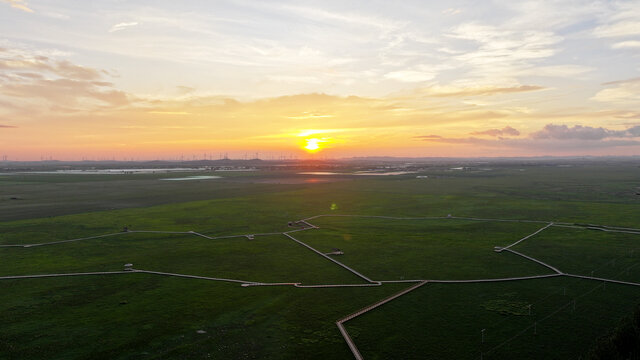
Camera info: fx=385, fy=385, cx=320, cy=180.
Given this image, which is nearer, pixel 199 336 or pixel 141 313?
pixel 199 336

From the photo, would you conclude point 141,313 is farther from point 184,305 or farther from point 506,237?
point 506,237

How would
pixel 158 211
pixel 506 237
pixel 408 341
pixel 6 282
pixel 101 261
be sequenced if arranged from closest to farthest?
pixel 408 341 < pixel 6 282 < pixel 101 261 < pixel 506 237 < pixel 158 211

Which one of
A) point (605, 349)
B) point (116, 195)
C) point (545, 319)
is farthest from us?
point (116, 195)

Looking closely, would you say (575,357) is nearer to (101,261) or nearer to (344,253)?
(344,253)

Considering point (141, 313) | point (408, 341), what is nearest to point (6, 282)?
point (141, 313)

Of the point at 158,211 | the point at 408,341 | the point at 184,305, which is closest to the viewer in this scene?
the point at 408,341

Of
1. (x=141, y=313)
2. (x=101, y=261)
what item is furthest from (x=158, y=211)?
(x=141, y=313)
